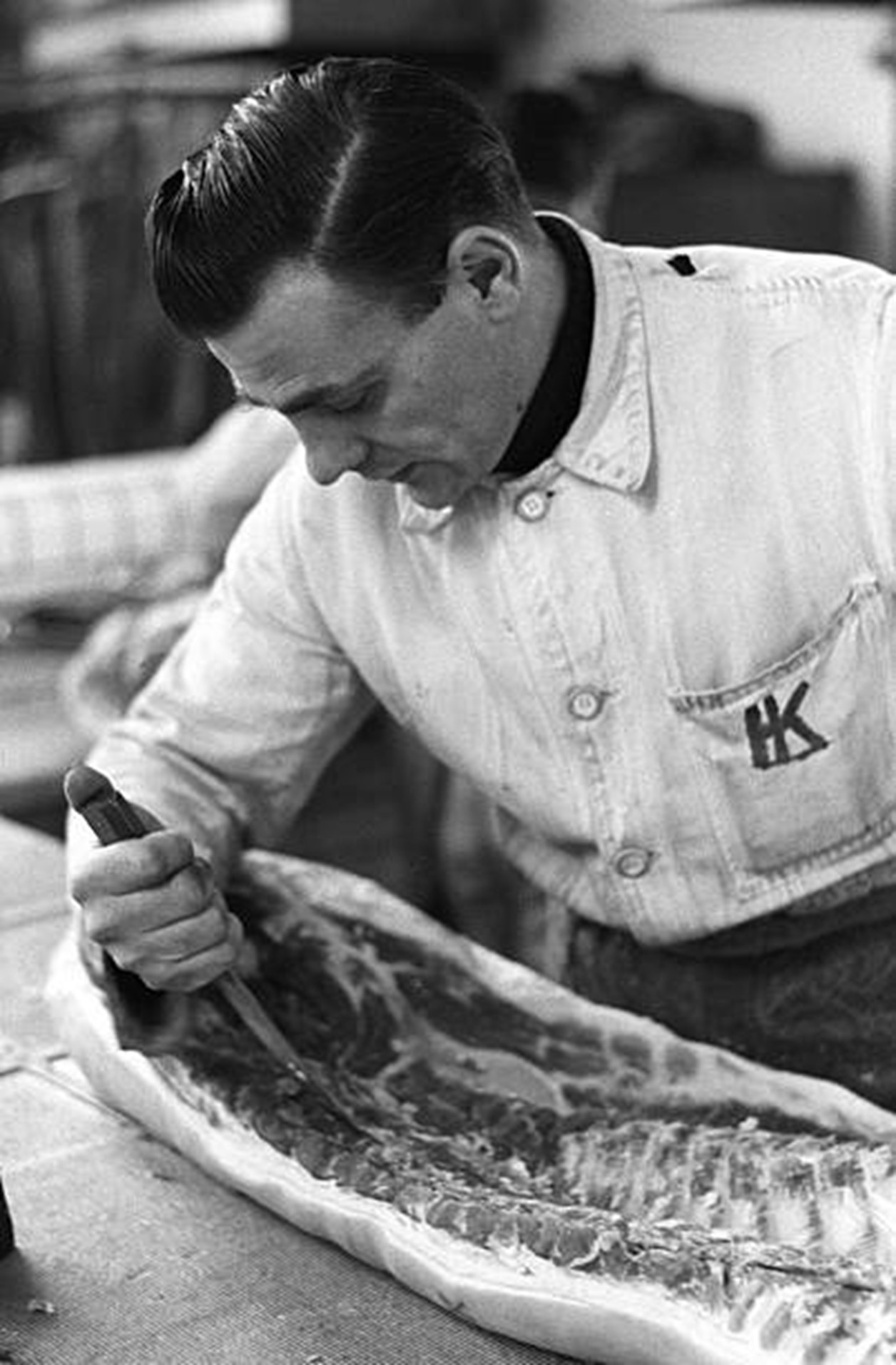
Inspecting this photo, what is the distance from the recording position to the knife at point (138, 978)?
5.50 feet

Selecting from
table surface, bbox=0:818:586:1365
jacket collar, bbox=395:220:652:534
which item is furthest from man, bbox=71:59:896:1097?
table surface, bbox=0:818:586:1365

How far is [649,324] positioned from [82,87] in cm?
473

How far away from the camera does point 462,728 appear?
1962mm

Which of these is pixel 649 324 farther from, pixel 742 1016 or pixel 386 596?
pixel 742 1016

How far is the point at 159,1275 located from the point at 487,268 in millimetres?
875

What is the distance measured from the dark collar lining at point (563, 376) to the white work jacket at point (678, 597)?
0.6 inches

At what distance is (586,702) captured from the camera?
1.87 metres

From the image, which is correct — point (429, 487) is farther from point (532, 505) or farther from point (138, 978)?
point (138, 978)

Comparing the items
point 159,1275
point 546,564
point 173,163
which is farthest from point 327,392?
point 173,163

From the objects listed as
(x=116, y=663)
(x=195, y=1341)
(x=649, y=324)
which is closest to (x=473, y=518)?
(x=649, y=324)

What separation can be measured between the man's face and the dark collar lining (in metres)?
→ 0.03

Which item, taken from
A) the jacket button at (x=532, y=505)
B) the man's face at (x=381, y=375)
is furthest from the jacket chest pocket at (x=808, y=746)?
the man's face at (x=381, y=375)

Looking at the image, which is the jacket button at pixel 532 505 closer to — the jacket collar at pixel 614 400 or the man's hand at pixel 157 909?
the jacket collar at pixel 614 400

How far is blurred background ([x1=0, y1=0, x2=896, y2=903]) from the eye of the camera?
4.11 m
